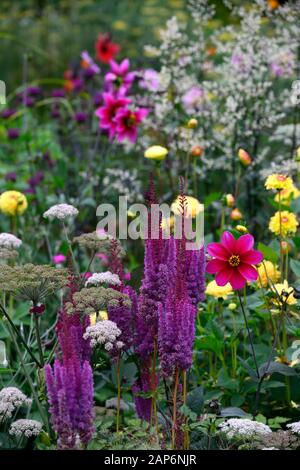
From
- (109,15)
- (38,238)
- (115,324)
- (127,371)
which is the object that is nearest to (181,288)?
(115,324)

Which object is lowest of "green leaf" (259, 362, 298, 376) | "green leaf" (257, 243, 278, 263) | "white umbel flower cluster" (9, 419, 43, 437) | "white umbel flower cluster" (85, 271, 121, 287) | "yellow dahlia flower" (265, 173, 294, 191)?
"white umbel flower cluster" (9, 419, 43, 437)

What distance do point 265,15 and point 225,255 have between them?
2016 mm

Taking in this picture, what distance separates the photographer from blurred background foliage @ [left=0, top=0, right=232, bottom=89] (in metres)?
7.79

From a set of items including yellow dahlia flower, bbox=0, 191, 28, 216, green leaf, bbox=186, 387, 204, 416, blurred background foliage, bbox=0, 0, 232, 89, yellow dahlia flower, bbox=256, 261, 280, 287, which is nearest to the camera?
green leaf, bbox=186, 387, 204, 416

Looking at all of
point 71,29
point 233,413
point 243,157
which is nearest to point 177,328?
point 233,413

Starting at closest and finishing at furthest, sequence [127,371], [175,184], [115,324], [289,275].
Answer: [115,324]
[127,371]
[289,275]
[175,184]

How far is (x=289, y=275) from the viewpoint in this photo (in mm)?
3287

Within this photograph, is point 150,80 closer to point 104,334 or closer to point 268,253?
point 268,253

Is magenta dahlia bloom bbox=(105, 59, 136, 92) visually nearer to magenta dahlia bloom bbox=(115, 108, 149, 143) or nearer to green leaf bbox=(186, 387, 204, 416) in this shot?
magenta dahlia bloom bbox=(115, 108, 149, 143)

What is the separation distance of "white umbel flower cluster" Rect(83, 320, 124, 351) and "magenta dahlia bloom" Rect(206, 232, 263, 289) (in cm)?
31

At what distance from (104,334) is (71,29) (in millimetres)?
7023

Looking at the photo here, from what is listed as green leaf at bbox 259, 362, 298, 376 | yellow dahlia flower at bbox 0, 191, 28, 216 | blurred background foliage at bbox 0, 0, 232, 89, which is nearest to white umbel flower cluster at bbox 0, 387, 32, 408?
green leaf at bbox 259, 362, 298, 376

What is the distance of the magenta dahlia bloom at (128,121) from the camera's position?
12.3 ft
